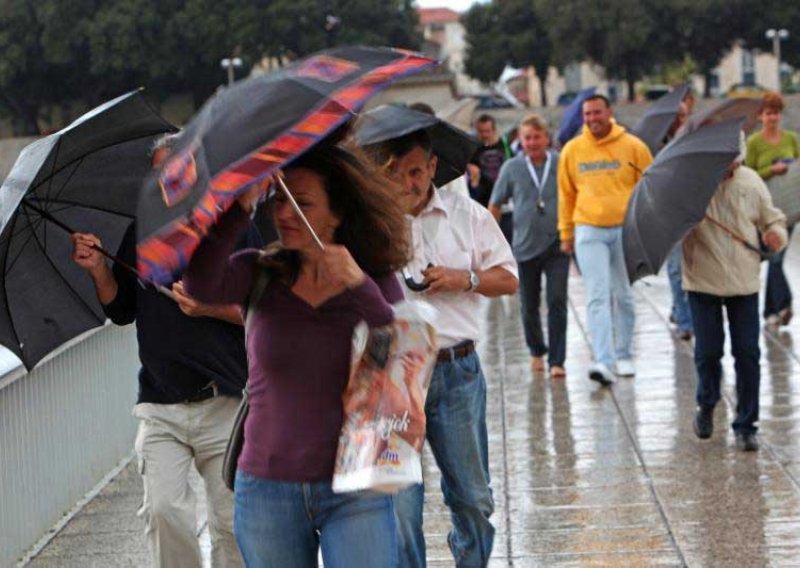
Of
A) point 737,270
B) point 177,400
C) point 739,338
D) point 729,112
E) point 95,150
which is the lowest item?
point 739,338

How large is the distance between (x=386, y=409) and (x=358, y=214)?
1.71 ft

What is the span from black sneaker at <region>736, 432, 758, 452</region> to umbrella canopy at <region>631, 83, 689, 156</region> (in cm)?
380

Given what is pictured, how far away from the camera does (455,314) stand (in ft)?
18.5

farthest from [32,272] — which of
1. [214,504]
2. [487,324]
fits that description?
[487,324]

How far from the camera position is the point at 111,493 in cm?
839

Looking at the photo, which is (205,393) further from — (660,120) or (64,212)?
(660,120)

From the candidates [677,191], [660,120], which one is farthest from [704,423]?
[660,120]

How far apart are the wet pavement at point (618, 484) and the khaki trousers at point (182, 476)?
150cm

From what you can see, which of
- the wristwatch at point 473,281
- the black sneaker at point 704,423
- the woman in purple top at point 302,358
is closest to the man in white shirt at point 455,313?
the wristwatch at point 473,281

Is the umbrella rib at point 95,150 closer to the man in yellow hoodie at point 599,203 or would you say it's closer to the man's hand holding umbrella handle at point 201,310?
the man's hand holding umbrella handle at point 201,310

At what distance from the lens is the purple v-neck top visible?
3.86 metres

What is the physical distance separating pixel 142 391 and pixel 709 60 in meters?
89.5

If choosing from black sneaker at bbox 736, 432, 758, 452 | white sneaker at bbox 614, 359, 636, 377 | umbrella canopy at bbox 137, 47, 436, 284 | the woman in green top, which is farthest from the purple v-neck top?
the woman in green top

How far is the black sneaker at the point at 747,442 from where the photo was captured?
8.54 m
